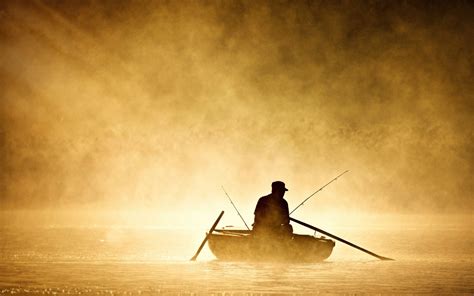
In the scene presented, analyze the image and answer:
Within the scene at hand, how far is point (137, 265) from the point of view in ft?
124

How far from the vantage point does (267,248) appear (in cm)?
3822

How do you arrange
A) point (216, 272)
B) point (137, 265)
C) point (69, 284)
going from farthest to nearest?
point (137, 265) → point (216, 272) → point (69, 284)

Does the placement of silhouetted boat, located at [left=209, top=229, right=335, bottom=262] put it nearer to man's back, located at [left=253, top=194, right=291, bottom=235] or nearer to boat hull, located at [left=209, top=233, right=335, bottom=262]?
boat hull, located at [left=209, top=233, right=335, bottom=262]

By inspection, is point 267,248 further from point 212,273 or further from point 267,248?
point 212,273

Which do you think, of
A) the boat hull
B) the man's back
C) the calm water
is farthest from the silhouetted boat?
the man's back

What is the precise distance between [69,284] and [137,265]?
7.75 m

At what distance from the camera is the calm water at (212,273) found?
96.5 ft

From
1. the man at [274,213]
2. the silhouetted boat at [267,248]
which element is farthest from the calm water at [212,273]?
the man at [274,213]

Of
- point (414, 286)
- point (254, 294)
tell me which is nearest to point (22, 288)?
point (254, 294)

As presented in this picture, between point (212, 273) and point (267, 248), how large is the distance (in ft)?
14.5

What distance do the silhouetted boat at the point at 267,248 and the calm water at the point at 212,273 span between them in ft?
2.08

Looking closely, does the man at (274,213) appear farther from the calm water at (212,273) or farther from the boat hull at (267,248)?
the calm water at (212,273)

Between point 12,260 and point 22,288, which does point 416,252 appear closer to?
point 12,260

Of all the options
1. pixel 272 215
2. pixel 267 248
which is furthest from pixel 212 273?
pixel 267 248
